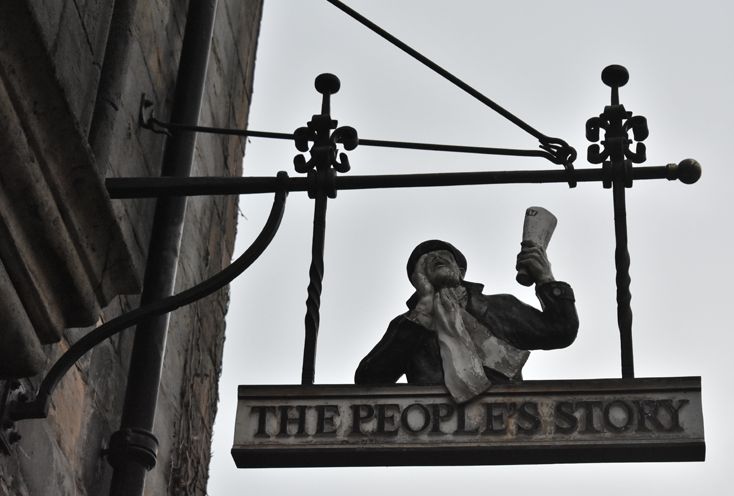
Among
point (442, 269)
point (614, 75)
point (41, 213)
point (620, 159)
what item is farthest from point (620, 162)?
point (41, 213)

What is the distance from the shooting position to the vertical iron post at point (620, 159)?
3.89m

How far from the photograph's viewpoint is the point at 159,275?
5.12 m

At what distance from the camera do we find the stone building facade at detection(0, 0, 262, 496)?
10.8 ft

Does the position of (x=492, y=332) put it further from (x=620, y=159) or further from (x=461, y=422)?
(x=620, y=159)

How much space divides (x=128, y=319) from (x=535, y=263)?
4.02 ft

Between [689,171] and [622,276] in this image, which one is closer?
[622,276]

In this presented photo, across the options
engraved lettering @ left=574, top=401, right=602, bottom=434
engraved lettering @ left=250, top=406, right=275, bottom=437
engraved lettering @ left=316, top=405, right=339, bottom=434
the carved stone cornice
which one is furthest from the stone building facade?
engraved lettering @ left=574, top=401, right=602, bottom=434

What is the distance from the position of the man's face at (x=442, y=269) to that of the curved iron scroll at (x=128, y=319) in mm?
510

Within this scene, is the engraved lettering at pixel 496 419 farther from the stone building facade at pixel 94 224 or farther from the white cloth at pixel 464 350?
the stone building facade at pixel 94 224

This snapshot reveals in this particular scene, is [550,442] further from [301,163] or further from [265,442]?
[301,163]

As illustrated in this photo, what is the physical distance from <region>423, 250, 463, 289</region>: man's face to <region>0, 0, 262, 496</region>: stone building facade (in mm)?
929

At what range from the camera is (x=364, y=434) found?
12.0 ft

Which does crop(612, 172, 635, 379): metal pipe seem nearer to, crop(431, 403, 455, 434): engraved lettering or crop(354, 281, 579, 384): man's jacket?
crop(354, 281, 579, 384): man's jacket

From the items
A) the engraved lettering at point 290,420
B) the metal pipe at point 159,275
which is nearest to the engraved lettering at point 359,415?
the engraved lettering at point 290,420
